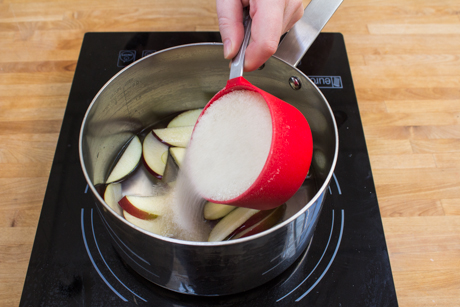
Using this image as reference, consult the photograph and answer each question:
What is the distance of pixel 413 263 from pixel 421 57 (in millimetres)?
565

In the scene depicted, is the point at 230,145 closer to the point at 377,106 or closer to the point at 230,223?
the point at 230,223

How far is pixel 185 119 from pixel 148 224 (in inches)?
12.4

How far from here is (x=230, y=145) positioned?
0.68 metres

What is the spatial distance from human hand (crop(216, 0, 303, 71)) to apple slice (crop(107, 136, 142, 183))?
36 centimetres

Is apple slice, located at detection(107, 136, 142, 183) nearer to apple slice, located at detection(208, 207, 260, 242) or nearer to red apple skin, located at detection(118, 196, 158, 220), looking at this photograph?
red apple skin, located at detection(118, 196, 158, 220)

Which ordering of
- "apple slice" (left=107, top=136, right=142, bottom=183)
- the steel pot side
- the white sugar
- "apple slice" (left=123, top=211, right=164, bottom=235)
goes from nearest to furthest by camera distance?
the steel pot side, the white sugar, "apple slice" (left=123, top=211, right=164, bottom=235), "apple slice" (left=107, top=136, right=142, bottom=183)

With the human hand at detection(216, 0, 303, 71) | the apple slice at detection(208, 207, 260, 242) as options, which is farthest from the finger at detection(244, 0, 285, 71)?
the apple slice at detection(208, 207, 260, 242)

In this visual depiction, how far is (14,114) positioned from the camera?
2.91 ft

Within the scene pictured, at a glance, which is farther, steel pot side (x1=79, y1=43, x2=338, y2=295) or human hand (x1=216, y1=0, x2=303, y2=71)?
Result: human hand (x1=216, y1=0, x2=303, y2=71)

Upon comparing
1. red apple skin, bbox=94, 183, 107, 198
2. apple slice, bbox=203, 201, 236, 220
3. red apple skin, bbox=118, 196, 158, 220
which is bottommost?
red apple skin, bbox=94, 183, 107, 198

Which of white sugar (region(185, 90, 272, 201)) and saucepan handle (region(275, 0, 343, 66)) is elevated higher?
saucepan handle (region(275, 0, 343, 66))

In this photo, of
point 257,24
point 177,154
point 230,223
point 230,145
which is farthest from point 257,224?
point 257,24

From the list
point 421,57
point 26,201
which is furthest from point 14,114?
point 421,57

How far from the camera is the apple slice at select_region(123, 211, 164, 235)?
0.73 metres
